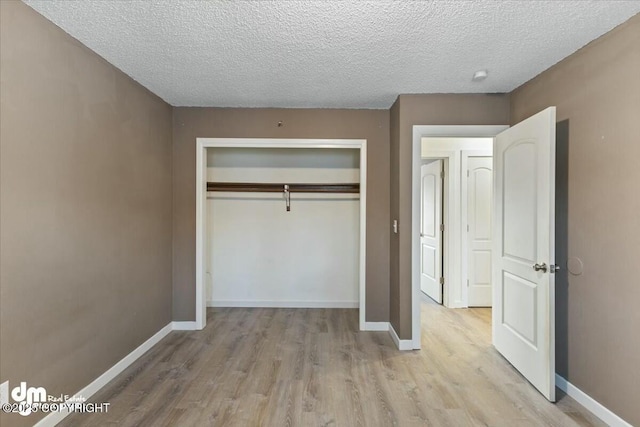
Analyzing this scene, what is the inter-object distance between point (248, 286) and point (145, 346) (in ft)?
4.92

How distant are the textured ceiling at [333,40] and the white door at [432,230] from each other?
1789 millimetres

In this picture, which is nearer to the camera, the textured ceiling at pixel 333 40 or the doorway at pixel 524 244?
the textured ceiling at pixel 333 40

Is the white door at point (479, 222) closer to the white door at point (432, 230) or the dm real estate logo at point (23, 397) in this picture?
the white door at point (432, 230)

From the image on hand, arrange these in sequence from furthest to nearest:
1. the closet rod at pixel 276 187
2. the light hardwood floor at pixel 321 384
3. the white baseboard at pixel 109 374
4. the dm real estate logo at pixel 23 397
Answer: the closet rod at pixel 276 187 → the light hardwood floor at pixel 321 384 → the white baseboard at pixel 109 374 → the dm real estate logo at pixel 23 397

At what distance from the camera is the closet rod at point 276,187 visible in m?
4.02

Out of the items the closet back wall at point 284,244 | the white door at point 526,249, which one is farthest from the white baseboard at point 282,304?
the white door at point 526,249

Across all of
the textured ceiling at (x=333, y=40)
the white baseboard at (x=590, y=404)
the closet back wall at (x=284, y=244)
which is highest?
the textured ceiling at (x=333, y=40)

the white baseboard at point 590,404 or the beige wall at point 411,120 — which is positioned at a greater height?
the beige wall at point 411,120

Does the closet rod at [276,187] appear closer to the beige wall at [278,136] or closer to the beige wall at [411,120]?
the beige wall at [278,136]

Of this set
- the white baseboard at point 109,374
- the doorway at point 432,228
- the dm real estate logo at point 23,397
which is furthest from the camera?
the doorway at point 432,228

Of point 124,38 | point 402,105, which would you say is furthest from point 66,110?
point 402,105

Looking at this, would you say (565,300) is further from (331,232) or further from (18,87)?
(18,87)

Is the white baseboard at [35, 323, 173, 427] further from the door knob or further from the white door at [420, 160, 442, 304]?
the white door at [420, 160, 442, 304]

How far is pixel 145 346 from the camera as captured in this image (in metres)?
2.85
